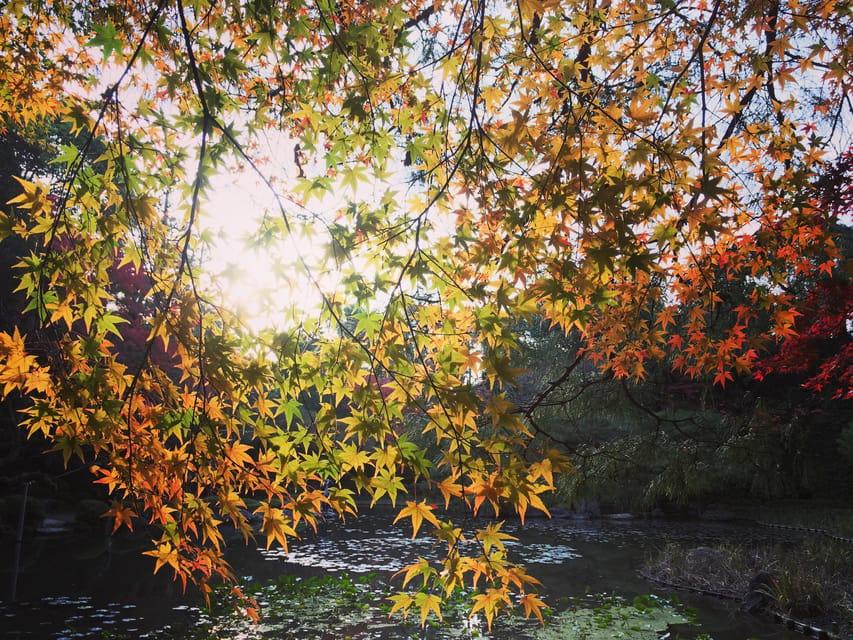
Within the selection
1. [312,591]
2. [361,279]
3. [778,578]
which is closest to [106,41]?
[361,279]

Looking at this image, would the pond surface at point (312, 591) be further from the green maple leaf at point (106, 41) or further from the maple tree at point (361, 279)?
Answer: the green maple leaf at point (106, 41)

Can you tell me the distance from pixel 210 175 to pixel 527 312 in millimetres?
1225

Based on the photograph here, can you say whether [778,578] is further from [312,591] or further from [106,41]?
[106,41]

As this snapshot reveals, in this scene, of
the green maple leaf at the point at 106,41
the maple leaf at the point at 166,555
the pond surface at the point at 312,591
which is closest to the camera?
the green maple leaf at the point at 106,41

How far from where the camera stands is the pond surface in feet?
19.9

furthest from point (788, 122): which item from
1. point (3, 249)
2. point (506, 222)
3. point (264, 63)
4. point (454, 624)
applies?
point (3, 249)

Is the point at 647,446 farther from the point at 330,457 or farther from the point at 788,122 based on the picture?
the point at 330,457

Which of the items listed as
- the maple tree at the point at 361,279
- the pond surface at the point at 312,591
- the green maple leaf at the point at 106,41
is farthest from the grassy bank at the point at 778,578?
the green maple leaf at the point at 106,41

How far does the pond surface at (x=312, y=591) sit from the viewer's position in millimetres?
6051

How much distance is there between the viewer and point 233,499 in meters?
2.10

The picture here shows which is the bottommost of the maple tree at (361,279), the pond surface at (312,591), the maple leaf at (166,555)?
the pond surface at (312,591)

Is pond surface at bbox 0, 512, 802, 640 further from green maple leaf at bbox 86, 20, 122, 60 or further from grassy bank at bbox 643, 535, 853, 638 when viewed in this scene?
green maple leaf at bbox 86, 20, 122, 60

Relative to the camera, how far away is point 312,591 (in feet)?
24.7

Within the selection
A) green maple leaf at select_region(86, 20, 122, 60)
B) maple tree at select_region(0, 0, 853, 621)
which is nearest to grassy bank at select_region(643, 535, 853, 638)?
maple tree at select_region(0, 0, 853, 621)
